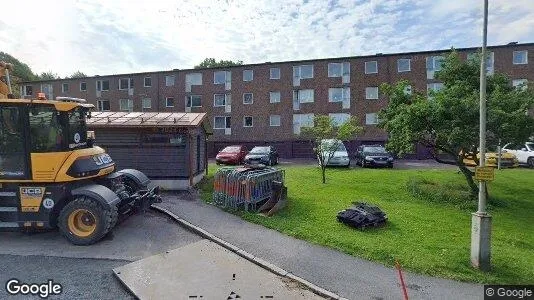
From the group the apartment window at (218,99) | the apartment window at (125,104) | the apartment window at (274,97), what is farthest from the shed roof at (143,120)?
the apartment window at (125,104)

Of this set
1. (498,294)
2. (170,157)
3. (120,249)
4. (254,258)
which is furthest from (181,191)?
(498,294)

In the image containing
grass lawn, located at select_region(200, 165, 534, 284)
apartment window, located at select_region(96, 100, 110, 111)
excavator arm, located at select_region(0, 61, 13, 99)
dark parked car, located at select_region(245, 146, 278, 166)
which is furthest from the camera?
apartment window, located at select_region(96, 100, 110, 111)

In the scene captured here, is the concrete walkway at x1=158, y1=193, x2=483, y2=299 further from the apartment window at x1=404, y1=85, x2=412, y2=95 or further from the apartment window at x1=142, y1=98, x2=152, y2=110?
the apartment window at x1=142, y1=98, x2=152, y2=110

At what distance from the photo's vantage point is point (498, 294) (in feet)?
19.0

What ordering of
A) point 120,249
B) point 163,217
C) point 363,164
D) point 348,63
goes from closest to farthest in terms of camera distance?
point 120,249 → point 163,217 → point 363,164 → point 348,63

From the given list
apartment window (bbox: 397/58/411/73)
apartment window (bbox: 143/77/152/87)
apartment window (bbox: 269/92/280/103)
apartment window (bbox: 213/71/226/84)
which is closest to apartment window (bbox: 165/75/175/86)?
apartment window (bbox: 143/77/152/87)

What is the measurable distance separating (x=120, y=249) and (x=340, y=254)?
15.9ft

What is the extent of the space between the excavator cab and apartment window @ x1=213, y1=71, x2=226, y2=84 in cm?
2924

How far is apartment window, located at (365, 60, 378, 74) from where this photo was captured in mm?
32500

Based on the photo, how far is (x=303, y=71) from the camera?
3416 centimetres

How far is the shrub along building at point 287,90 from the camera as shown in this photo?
31.3 meters

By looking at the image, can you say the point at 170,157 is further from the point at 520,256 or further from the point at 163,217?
the point at 520,256

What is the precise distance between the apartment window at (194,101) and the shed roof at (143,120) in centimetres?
2234

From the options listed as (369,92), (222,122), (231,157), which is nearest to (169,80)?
(222,122)
